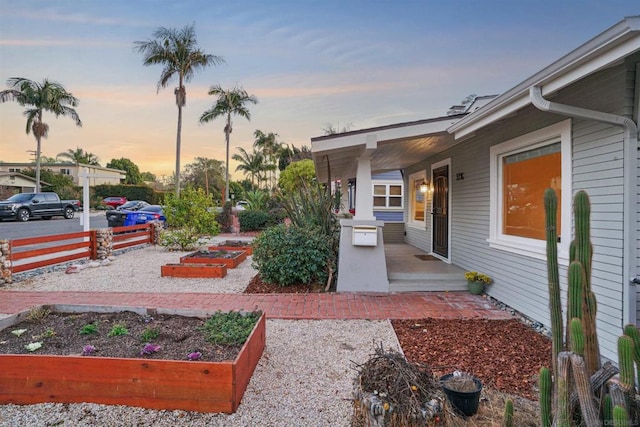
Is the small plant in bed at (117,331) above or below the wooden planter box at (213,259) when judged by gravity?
above

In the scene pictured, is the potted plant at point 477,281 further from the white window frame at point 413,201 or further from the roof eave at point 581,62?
the white window frame at point 413,201

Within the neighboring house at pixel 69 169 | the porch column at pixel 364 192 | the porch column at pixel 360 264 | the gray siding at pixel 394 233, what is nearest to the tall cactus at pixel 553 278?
the porch column at pixel 360 264

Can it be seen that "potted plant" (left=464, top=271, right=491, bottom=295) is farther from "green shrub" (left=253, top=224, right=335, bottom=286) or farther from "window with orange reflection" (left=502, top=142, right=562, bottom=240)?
"green shrub" (left=253, top=224, right=335, bottom=286)

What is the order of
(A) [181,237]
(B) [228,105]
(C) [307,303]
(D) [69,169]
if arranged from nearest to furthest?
(C) [307,303] < (A) [181,237] < (B) [228,105] < (D) [69,169]

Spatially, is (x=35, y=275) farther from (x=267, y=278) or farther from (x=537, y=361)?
(x=537, y=361)

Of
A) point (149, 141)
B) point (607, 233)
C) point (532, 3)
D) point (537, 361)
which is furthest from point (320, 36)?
point (149, 141)

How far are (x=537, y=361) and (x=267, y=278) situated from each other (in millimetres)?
3974

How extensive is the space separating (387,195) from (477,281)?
874 centimetres

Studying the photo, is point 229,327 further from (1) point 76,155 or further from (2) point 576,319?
(1) point 76,155

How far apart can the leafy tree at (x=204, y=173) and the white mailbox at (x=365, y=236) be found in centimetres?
3633

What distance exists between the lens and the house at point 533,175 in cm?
296

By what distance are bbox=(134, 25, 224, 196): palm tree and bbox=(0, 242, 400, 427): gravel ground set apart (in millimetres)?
16924

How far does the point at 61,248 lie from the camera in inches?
298

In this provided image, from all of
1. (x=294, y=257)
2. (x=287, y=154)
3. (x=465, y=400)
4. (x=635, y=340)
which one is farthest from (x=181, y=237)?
(x=287, y=154)
